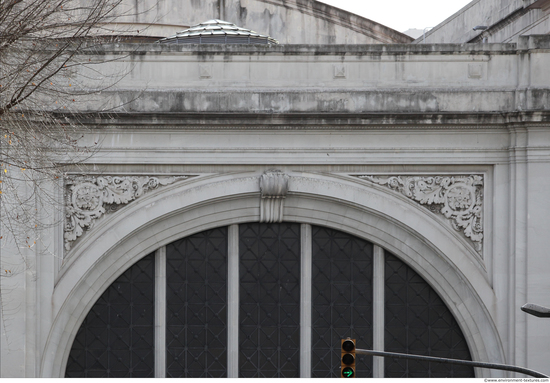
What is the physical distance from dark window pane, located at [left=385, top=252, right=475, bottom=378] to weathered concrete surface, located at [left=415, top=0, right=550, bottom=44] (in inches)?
195

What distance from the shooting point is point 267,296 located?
49.8 feet

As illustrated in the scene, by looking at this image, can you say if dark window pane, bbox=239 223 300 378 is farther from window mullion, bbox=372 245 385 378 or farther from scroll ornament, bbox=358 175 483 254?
scroll ornament, bbox=358 175 483 254

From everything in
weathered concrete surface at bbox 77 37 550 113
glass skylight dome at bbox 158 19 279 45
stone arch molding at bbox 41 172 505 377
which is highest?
glass skylight dome at bbox 158 19 279 45

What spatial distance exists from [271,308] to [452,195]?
3.83 m

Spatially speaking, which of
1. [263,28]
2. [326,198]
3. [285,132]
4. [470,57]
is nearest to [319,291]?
[326,198]

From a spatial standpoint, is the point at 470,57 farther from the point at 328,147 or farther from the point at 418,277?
the point at 418,277

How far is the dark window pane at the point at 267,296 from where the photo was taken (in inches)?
596

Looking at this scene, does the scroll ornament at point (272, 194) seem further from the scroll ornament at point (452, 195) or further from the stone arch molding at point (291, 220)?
the scroll ornament at point (452, 195)

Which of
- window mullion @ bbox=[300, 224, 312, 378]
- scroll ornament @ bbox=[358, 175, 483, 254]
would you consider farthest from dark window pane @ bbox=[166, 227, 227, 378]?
scroll ornament @ bbox=[358, 175, 483, 254]

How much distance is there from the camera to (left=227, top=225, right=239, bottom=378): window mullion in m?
15.0

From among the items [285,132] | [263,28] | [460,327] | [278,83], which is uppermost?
[263,28]

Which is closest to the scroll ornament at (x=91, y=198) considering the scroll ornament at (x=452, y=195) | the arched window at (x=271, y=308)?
the arched window at (x=271, y=308)

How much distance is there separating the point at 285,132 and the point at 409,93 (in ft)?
7.52

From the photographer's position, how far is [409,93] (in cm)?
1466
